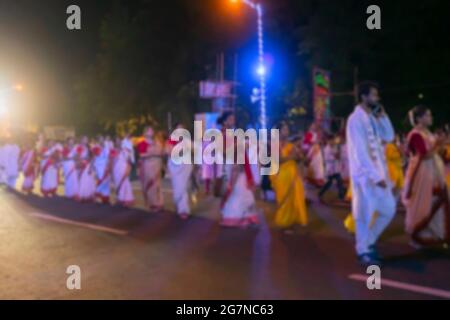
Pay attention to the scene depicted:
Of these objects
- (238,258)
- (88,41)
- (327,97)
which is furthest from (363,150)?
(88,41)

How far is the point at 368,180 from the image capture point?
277 inches

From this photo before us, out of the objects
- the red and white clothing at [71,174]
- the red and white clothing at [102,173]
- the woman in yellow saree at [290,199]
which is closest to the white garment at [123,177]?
the red and white clothing at [102,173]

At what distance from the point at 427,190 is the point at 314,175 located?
6.90 metres

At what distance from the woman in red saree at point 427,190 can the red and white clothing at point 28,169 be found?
12741mm

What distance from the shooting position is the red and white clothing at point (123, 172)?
13.8m

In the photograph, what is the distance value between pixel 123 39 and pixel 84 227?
22.1 metres

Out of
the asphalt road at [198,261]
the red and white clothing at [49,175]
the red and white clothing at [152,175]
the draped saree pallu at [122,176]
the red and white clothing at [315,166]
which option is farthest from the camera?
the red and white clothing at [49,175]

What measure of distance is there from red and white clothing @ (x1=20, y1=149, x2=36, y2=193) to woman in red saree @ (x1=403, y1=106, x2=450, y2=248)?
12741 mm

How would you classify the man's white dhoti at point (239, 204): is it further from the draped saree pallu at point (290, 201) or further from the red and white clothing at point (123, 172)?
the red and white clothing at point (123, 172)

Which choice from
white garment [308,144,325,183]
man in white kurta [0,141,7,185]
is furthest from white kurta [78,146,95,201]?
white garment [308,144,325,183]

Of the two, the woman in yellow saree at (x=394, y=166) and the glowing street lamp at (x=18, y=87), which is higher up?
the glowing street lamp at (x=18, y=87)

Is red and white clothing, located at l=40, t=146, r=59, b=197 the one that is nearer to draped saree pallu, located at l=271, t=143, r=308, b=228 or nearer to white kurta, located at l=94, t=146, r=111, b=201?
white kurta, located at l=94, t=146, r=111, b=201

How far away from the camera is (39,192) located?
1750 centimetres

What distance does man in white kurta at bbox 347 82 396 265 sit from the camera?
700 centimetres
